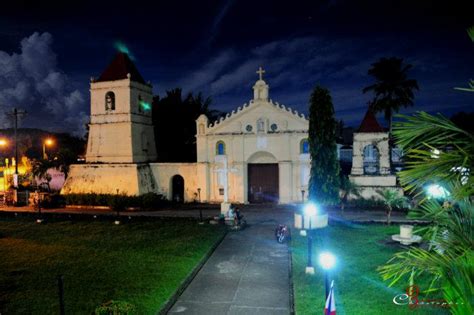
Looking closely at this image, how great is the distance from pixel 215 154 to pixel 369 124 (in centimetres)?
1293

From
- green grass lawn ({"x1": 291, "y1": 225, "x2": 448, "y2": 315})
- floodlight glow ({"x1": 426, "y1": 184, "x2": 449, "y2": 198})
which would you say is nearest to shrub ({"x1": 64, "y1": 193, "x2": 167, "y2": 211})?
green grass lawn ({"x1": 291, "y1": 225, "x2": 448, "y2": 315})

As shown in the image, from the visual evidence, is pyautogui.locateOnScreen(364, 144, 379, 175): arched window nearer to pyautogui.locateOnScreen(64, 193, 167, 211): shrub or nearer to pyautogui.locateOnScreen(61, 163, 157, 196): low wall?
pyautogui.locateOnScreen(64, 193, 167, 211): shrub

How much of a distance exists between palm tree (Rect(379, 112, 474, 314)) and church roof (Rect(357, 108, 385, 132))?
80.2 ft

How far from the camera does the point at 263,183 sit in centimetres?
3119

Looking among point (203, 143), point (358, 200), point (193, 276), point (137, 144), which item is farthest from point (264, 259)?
point (137, 144)

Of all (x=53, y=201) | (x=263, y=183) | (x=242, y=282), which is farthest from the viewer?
(x=53, y=201)

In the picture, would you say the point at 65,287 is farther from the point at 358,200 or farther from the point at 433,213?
the point at 358,200

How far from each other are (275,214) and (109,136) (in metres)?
16.8

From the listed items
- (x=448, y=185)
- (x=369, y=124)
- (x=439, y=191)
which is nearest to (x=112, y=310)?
(x=439, y=191)

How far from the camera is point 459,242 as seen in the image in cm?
441

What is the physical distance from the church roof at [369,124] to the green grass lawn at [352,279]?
10.1 meters

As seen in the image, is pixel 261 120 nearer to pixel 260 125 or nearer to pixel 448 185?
pixel 260 125

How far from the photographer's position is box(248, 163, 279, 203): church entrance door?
102 feet

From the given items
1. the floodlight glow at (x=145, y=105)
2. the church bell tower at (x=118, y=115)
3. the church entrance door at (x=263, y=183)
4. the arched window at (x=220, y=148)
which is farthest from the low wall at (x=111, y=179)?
the church entrance door at (x=263, y=183)
